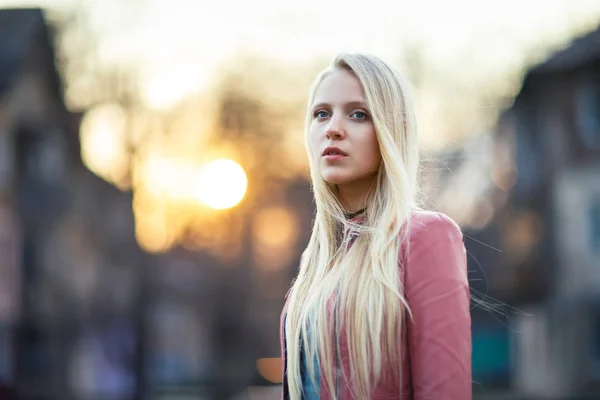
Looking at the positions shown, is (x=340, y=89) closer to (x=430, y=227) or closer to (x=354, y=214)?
(x=354, y=214)

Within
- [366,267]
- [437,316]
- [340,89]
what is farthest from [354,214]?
[437,316]

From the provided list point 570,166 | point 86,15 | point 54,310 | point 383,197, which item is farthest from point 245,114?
point 383,197

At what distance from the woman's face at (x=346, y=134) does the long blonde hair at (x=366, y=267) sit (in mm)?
39

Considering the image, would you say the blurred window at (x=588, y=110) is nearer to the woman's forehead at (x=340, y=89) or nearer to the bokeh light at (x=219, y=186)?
the bokeh light at (x=219, y=186)

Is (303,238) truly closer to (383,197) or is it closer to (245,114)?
(245,114)

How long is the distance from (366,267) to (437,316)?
0.29 meters

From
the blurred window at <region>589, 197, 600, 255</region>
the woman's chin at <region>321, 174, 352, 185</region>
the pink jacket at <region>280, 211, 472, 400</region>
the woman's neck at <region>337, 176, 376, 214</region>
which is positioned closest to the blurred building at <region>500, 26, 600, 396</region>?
the blurred window at <region>589, 197, 600, 255</region>

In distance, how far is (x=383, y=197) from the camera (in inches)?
97.6

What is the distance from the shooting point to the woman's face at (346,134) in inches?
97.0

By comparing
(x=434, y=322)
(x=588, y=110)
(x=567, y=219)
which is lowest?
(x=567, y=219)

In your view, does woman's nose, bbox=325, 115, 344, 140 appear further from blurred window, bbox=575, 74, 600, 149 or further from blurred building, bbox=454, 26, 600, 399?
blurred window, bbox=575, 74, 600, 149

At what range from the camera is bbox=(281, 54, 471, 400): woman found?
7.18ft

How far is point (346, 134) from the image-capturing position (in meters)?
2.47

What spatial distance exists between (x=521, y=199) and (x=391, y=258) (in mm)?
34970
